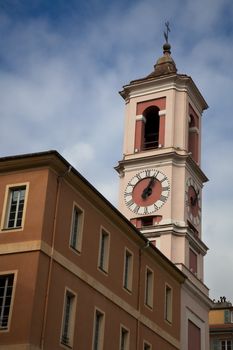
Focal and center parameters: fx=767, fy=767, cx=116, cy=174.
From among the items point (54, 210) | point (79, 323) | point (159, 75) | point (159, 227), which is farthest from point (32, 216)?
point (159, 75)

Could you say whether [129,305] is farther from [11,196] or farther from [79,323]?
[11,196]

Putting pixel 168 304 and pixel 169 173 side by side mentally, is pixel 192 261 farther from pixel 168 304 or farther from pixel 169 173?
pixel 168 304

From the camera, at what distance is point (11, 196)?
30344 mm

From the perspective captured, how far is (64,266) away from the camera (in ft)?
97.5

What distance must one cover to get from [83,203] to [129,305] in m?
5.95

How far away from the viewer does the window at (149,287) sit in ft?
123

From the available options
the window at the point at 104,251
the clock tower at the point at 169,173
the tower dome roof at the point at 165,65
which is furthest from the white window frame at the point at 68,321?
the tower dome roof at the point at 165,65

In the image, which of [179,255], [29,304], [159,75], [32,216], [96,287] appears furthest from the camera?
[159,75]

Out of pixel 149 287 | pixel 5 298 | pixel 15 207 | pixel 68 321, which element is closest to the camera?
pixel 5 298

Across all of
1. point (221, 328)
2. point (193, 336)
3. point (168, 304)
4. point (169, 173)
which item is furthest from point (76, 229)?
point (221, 328)

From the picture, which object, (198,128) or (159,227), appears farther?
(198,128)

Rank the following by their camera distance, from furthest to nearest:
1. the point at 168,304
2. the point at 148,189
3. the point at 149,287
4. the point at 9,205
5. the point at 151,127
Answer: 1. the point at 151,127
2. the point at 148,189
3. the point at 168,304
4. the point at 149,287
5. the point at 9,205

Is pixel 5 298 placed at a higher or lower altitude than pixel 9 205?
lower

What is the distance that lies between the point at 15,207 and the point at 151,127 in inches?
867
